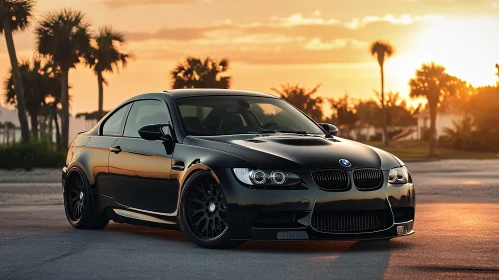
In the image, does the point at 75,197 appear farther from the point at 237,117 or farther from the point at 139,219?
the point at 237,117

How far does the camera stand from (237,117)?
10.9m

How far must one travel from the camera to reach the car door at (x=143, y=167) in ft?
34.7

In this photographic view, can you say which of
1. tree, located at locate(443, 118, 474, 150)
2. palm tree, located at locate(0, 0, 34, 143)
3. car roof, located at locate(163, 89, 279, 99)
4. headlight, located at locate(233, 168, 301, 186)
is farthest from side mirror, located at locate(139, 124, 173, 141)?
tree, located at locate(443, 118, 474, 150)

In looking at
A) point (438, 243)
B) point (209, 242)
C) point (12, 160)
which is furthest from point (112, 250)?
point (12, 160)

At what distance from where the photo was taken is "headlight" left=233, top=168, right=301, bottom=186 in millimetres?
9484

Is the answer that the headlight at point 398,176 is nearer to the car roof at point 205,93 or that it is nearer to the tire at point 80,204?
the car roof at point 205,93

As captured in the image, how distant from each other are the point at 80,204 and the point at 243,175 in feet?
11.1

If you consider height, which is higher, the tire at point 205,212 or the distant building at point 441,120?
the tire at point 205,212

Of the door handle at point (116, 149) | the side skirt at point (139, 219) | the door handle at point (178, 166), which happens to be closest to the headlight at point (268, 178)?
the door handle at point (178, 166)

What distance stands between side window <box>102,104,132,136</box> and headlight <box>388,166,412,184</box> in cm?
337

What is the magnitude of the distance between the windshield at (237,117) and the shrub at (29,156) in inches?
1119

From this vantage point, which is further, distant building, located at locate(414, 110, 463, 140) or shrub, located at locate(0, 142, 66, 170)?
distant building, located at locate(414, 110, 463, 140)

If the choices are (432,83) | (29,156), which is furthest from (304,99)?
(29,156)

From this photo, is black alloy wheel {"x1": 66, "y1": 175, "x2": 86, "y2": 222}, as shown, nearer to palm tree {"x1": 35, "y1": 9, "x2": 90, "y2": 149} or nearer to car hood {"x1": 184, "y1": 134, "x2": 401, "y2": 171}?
car hood {"x1": 184, "y1": 134, "x2": 401, "y2": 171}
